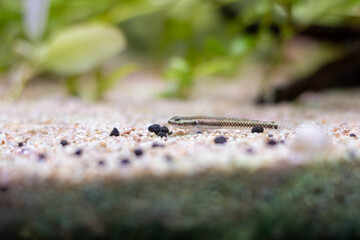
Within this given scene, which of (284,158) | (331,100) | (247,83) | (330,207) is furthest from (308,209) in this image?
(247,83)

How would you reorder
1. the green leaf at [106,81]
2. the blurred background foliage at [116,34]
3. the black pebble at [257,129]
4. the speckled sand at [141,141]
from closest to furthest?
the speckled sand at [141,141], the black pebble at [257,129], the blurred background foliage at [116,34], the green leaf at [106,81]

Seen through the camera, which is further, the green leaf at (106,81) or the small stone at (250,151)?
the green leaf at (106,81)

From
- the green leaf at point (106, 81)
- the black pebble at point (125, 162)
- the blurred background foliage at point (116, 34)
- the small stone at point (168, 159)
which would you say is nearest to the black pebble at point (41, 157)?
the black pebble at point (125, 162)

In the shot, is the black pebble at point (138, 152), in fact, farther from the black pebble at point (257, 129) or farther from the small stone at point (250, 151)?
the black pebble at point (257, 129)

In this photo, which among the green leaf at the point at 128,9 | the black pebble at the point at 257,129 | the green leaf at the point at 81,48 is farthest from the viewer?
the green leaf at the point at 128,9

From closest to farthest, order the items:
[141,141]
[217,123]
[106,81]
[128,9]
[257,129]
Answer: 1. [141,141]
2. [257,129]
3. [217,123]
4. [106,81]
5. [128,9]

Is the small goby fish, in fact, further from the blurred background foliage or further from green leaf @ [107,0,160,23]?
green leaf @ [107,0,160,23]

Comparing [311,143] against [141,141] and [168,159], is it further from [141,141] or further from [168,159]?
[141,141]

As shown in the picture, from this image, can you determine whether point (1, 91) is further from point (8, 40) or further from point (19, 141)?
point (19, 141)

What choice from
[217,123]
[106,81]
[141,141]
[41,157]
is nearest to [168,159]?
[141,141]
